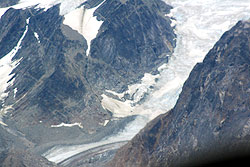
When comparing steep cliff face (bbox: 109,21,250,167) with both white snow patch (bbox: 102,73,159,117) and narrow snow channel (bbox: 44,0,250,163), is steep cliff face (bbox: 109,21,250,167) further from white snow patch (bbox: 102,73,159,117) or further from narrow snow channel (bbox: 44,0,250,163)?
white snow patch (bbox: 102,73,159,117)

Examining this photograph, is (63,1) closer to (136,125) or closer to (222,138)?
(136,125)

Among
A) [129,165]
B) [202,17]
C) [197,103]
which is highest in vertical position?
[197,103]

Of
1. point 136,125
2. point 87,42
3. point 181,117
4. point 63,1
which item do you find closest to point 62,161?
point 136,125

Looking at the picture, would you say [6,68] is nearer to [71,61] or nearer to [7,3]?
[71,61]

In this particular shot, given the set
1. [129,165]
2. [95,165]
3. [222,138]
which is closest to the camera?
[222,138]

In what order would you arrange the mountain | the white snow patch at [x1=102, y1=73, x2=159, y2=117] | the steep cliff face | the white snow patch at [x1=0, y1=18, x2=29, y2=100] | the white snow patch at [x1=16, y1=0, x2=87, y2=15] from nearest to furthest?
the steep cliff face
the mountain
the white snow patch at [x1=102, y1=73, x2=159, y2=117]
the white snow patch at [x1=0, y1=18, x2=29, y2=100]
the white snow patch at [x1=16, y1=0, x2=87, y2=15]

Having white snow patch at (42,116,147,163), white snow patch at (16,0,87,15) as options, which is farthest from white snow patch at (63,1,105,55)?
white snow patch at (42,116,147,163)
